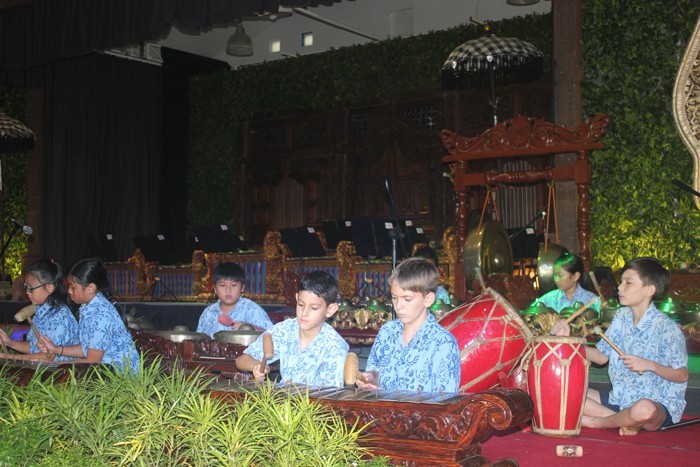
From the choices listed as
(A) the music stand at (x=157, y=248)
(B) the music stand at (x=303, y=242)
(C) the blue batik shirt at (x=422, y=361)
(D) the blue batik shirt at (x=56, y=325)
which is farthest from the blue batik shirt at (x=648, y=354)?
(A) the music stand at (x=157, y=248)

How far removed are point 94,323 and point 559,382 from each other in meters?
2.35

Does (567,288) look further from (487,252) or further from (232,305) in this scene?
(232,305)

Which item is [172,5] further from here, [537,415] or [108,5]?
[537,415]

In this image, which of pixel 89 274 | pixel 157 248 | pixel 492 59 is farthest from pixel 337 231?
pixel 89 274

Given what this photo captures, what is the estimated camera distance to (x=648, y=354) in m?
4.05

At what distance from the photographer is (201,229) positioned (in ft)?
32.7

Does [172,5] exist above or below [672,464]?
above

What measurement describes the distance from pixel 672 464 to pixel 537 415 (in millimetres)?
715

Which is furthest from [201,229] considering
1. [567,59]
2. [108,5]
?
[567,59]

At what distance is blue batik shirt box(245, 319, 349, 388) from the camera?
345 cm

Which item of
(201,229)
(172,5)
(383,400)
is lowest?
(383,400)

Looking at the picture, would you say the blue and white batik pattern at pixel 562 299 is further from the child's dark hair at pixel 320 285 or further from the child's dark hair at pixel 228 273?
the child's dark hair at pixel 320 285

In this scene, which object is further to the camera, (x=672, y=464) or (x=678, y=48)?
(x=678, y=48)

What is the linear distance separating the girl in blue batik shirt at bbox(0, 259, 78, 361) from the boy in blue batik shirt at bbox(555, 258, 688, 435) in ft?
8.93
